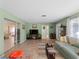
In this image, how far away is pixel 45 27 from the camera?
655 inches

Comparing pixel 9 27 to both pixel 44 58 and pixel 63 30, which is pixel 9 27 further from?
pixel 44 58

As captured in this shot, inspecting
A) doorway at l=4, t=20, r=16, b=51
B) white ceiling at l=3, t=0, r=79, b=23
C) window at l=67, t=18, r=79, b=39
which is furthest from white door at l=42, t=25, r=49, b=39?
white ceiling at l=3, t=0, r=79, b=23

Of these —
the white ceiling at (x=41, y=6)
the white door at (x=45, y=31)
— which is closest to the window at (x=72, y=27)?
the white ceiling at (x=41, y=6)

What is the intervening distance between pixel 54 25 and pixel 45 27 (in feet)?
4.55

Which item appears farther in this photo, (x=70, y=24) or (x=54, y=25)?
(x=54, y=25)

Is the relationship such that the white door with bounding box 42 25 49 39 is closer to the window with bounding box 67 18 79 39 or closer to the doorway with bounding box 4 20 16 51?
the doorway with bounding box 4 20 16 51

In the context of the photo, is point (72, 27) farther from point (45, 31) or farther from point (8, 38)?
point (45, 31)

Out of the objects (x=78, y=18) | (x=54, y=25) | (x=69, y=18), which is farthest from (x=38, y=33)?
(x=78, y=18)

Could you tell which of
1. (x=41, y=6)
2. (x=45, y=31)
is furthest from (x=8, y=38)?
(x=45, y=31)

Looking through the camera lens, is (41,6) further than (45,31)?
No

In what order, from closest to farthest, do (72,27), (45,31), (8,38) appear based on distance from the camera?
(72,27), (8,38), (45,31)

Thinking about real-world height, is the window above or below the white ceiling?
below

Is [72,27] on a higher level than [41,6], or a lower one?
lower

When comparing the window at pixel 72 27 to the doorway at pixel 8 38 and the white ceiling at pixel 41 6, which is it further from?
the doorway at pixel 8 38
